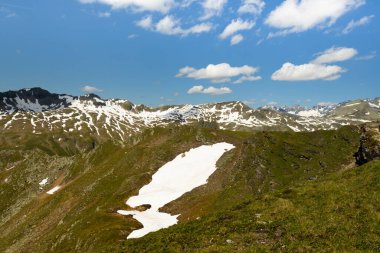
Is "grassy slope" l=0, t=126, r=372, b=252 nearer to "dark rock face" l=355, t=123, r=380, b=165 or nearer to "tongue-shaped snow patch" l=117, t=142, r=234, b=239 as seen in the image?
"tongue-shaped snow patch" l=117, t=142, r=234, b=239

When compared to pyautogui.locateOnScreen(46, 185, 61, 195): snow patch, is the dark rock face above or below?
above

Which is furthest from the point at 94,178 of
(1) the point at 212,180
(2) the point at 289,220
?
(2) the point at 289,220

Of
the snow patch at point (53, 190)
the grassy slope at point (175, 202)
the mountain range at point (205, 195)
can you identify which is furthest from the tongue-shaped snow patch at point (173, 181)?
the snow patch at point (53, 190)

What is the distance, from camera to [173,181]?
3558 inches

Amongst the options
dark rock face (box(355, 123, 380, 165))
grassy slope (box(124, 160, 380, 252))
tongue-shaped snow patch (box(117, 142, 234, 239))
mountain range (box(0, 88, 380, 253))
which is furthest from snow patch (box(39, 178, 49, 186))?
dark rock face (box(355, 123, 380, 165))

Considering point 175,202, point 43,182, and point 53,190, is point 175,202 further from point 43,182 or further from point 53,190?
point 43,182

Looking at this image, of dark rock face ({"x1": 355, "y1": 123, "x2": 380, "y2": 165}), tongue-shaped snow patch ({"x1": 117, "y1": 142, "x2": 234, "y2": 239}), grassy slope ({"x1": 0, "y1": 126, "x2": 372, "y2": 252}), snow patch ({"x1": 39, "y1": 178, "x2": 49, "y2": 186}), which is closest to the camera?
dark rock face ({"x1": 355, "y1": 123, "x2": 380, "y2": 165})

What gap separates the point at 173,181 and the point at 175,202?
1459 cm

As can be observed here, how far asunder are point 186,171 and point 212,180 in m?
13.5

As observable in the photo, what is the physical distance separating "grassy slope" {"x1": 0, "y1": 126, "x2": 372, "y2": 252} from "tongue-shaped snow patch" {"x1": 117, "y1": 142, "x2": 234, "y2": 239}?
96.3 inches

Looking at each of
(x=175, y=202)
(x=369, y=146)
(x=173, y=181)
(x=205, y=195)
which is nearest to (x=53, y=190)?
(x=173, y=181)

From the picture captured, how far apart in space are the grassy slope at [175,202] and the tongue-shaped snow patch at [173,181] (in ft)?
8.03

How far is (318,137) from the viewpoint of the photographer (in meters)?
88.2

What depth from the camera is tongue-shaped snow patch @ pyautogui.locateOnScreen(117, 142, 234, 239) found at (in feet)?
225
